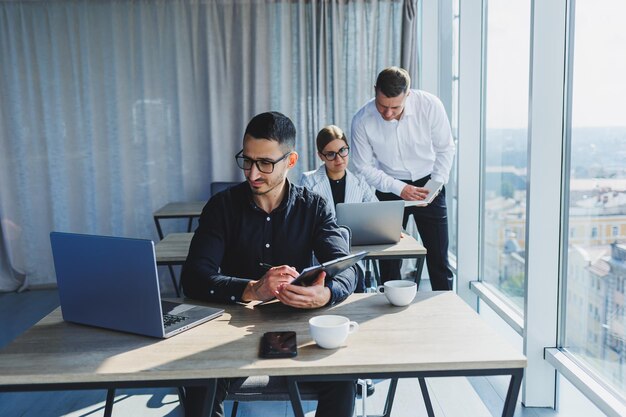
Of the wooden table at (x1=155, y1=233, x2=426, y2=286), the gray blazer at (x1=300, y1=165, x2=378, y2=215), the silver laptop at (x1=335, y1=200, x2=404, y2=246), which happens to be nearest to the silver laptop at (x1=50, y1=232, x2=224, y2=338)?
the wooden table at (x1=155, y1=233, x2=426, y2=286)

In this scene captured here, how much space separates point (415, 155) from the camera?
3898 millimetres

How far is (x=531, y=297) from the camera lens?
2736mm

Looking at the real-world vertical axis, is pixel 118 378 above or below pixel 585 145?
below

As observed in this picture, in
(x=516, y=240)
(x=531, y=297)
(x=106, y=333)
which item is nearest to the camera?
(x=106, y=333)

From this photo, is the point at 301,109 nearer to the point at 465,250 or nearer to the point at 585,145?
the point at 465,250

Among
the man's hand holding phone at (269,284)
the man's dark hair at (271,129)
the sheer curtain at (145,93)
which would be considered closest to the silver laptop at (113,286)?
the man's hand holding phone at (269,284)

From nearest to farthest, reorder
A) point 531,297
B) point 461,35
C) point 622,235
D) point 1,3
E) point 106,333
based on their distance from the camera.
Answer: point 106,333
point 622,235
point 531,297
point 461,35
point 1,3

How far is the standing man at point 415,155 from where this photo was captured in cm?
383

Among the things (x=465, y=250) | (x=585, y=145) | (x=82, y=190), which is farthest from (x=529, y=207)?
(x=82, y=190)

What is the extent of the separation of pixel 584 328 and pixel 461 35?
7.35ft

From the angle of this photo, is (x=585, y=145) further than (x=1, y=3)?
No

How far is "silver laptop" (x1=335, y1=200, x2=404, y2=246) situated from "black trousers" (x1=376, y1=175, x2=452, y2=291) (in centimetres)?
89

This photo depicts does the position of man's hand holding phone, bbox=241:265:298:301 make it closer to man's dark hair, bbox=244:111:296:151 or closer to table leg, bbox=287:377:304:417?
table leg, bbox=287:377:304:417

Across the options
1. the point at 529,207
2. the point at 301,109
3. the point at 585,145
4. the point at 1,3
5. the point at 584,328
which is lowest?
the point at 584,328
